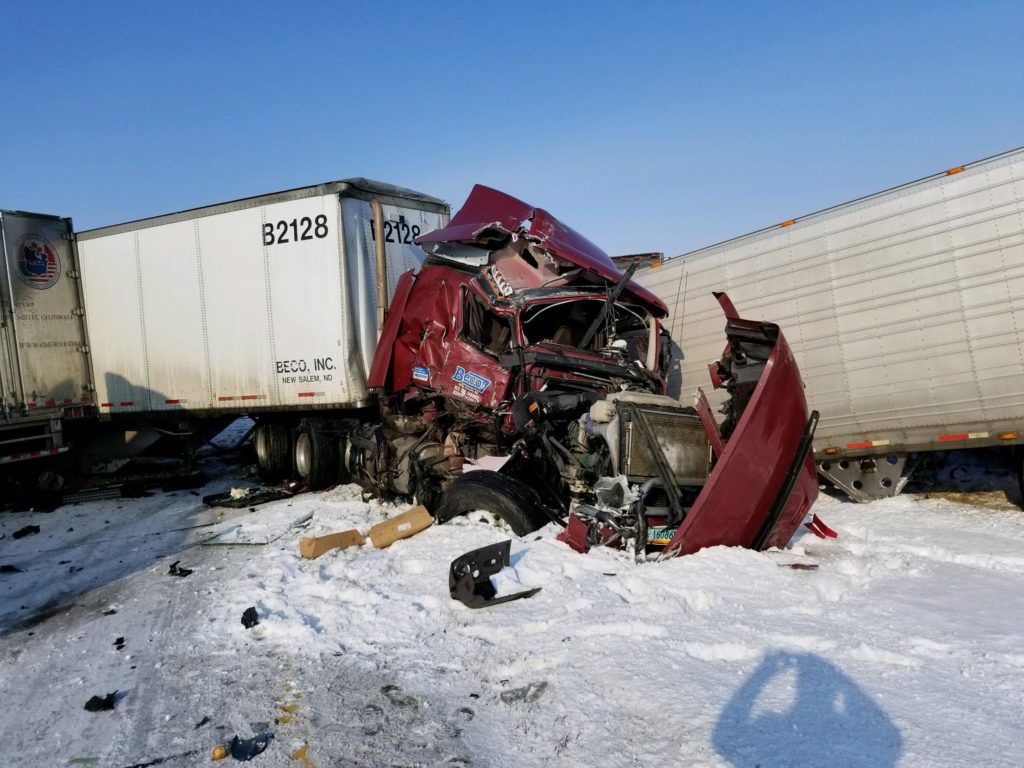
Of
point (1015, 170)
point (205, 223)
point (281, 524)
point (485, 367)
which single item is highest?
point (205, 223)

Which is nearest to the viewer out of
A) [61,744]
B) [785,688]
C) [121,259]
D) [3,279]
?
[785,688]

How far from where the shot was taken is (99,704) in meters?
3.48

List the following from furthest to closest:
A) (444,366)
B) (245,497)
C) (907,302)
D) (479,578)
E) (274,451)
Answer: (274,451)
(245,497)
(444,366)
(907,302)
(479,578)

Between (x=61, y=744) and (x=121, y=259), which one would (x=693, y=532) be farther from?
(x=121, y=259)

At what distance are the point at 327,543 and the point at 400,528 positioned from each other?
593mm

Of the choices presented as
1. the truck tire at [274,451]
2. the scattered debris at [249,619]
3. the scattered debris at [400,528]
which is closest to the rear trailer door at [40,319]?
the truck tire at [274,451]

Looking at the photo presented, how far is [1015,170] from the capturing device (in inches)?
250

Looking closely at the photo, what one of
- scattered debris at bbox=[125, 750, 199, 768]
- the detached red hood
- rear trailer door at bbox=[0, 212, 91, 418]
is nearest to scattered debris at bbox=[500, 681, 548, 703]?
scattered debris at bbox=[125, 750, 199, 768]

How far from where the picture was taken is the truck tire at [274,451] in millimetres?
10102

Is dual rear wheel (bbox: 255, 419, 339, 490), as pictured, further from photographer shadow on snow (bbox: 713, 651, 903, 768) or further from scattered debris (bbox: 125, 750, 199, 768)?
photographer shadow on snow (bbox: 713, 651, 903, 768)

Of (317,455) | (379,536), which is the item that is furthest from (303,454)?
(379,536)

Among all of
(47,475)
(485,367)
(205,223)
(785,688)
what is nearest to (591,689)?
(785,688)

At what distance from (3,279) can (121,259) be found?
4.94 ft

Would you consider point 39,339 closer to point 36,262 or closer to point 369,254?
point 36,262
